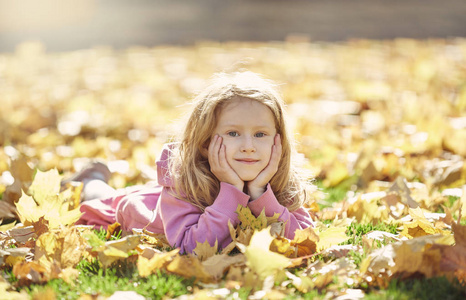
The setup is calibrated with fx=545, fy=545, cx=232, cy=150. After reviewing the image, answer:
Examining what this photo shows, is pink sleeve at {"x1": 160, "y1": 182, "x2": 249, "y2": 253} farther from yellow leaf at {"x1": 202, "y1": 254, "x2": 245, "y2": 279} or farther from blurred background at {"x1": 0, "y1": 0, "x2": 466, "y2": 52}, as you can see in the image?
blurred background at {"x1": 0, "y1": 0, "x2": 466, "y2": 52}

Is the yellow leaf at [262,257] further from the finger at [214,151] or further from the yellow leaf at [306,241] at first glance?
the finger at [214,151]

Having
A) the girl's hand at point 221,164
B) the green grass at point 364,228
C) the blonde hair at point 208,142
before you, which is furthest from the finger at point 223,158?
the green grass at point 364,228

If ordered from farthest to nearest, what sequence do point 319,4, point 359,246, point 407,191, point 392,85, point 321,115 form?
point 319,4 < point 392,85 < point 321,115 < point 407,191 < point 359,246

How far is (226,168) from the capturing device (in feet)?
7.27

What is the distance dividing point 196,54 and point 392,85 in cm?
340

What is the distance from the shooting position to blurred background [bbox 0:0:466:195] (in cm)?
373

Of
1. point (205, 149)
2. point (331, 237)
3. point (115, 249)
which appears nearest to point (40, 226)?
point (115, 249)

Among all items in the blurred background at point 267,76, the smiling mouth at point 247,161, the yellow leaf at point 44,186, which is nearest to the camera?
the smiling mouth at point 247,161

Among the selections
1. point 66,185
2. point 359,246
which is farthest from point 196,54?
point 359,246

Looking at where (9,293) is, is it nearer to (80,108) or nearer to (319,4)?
(80,108)

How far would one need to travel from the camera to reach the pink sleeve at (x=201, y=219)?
2115 mm

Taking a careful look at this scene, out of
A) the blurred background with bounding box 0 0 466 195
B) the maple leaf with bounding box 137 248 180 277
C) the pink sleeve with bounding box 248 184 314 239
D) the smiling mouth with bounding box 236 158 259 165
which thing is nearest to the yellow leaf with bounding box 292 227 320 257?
the pink sleeve with bounding box 248 184 314 239

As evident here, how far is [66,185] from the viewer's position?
2.90m

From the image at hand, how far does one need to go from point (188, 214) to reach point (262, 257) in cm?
57
